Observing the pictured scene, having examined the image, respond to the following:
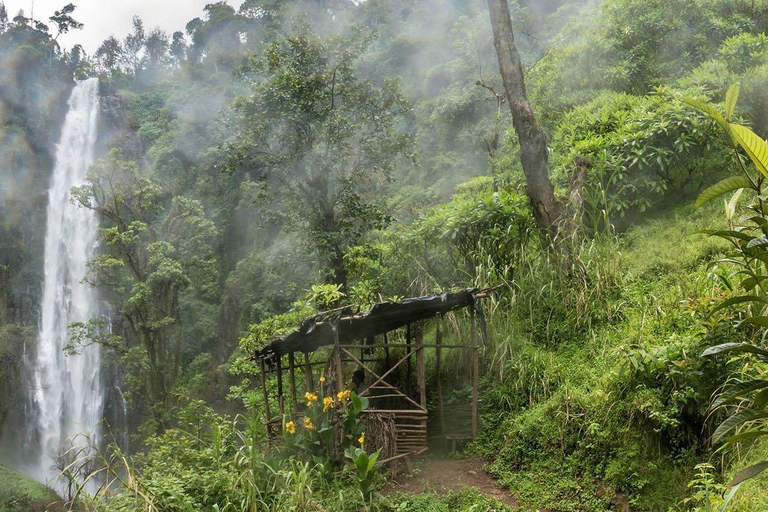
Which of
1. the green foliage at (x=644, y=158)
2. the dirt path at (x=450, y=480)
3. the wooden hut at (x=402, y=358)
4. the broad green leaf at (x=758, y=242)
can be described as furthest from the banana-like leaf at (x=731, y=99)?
the green foliage at (x=644, y=158)

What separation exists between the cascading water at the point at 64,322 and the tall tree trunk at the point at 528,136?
14282mm

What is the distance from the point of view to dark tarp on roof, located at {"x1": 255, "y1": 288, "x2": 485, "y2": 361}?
602 cm

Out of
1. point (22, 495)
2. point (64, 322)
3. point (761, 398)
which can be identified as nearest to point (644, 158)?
point (761, 398)

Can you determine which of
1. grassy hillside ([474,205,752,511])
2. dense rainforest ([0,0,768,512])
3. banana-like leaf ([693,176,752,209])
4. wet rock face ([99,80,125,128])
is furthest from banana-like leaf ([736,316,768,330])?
wet rock face ([99,80,125,128])

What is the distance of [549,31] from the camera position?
19938mm

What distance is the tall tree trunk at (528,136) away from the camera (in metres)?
7.74

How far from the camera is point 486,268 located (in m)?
7.86

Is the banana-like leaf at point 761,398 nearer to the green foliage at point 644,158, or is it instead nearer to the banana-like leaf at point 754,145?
the banana-like leaf at point 754,145

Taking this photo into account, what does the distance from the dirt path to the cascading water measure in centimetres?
1343

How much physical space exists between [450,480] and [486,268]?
284cm

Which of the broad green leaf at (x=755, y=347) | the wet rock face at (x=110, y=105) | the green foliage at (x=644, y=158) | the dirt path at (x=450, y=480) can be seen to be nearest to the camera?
the broad green leaf at (x=755, y=347)

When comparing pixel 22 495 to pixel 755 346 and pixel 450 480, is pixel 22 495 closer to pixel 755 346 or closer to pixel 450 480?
pixel 450 480

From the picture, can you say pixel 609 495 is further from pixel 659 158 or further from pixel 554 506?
pixel 659 158

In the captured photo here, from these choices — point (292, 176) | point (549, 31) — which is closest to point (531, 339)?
point (292, 176)
